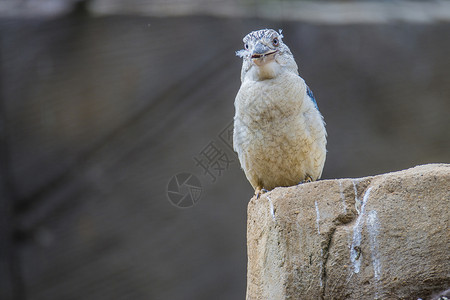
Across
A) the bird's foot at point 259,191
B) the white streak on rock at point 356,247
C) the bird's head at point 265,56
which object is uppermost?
the bird's head at point 265,56

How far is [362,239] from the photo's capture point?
3.30 m

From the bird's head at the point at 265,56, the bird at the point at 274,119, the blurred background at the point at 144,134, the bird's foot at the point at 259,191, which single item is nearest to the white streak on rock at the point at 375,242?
the bird's foot at the point at 259,191

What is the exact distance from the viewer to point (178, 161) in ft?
23.8

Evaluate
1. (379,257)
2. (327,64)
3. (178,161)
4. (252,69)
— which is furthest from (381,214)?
(327,64)

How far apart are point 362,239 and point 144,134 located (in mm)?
4284

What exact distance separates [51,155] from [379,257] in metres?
4.64

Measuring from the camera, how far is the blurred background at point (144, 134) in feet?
22.8

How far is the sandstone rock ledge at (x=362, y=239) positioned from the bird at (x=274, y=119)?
34.4 inches

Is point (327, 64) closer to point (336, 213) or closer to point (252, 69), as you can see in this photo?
point (252, 69)

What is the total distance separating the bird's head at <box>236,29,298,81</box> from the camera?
438 cm

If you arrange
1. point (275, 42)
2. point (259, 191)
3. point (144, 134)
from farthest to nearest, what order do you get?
point (144, 134), point (275, 42), point (259, 191)

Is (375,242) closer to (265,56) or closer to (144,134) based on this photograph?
(265,56)

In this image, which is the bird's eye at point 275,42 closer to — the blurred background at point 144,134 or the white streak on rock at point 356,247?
the white streak on rock at point 356,247

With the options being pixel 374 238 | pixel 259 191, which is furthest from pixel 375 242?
pixel 259 191
